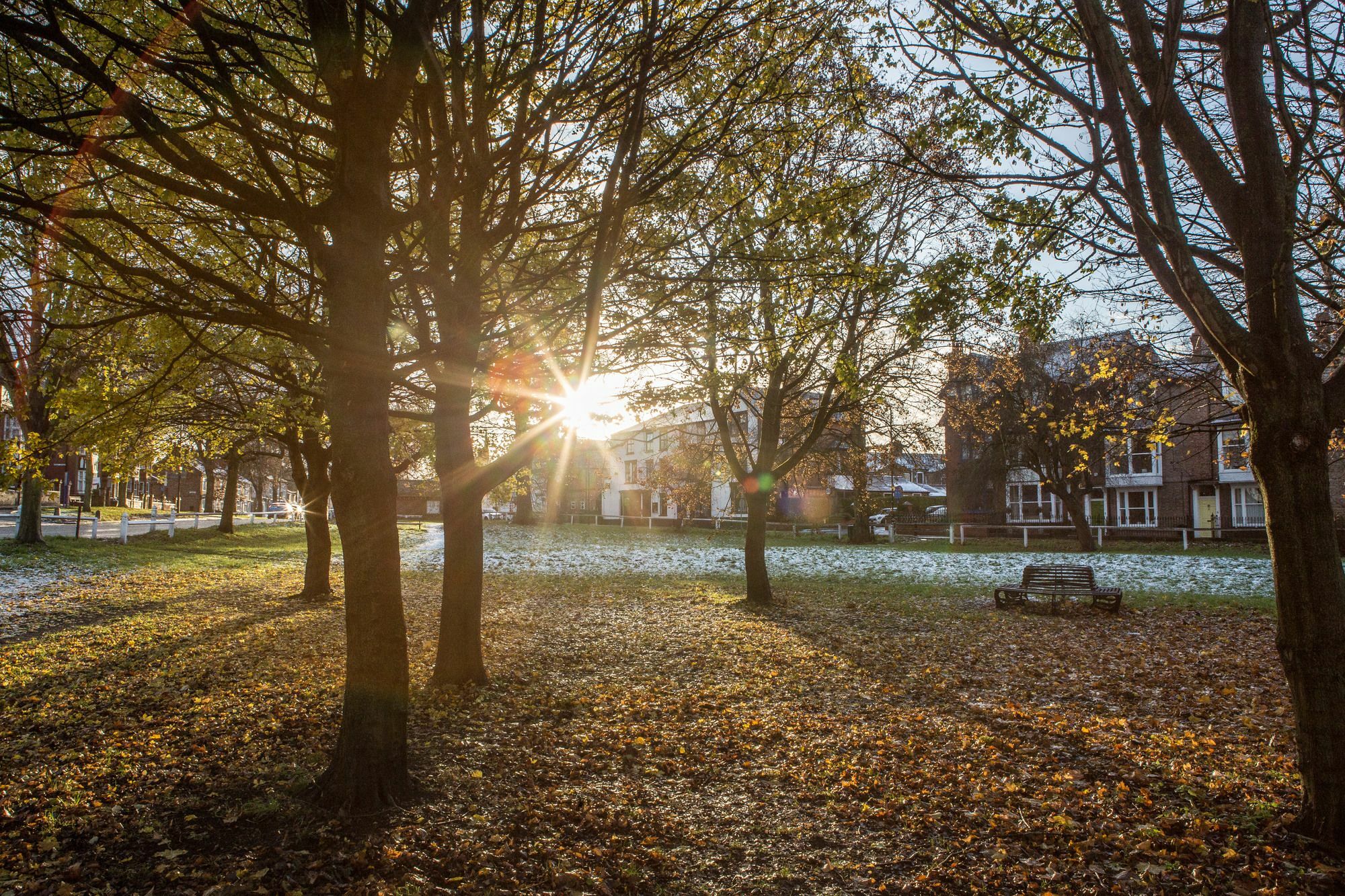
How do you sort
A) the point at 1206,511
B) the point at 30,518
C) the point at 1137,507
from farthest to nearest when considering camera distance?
the point at 1137,507, the point at 1206,511, the point at 30,518

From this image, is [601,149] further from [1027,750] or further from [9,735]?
[9,735]

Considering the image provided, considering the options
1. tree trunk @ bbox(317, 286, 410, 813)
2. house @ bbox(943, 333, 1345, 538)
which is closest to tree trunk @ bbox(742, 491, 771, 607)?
tree trunk @ bbox(317, 286, 410, 813)

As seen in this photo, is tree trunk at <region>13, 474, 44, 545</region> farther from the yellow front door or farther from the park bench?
the yellow front door

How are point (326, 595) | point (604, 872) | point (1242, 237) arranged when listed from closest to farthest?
point (604, 872) → point (1242, 237) → point (326, 595)

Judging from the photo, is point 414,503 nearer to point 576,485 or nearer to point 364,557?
point 576,485

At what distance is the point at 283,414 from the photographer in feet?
42.4

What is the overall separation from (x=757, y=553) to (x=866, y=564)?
10277 millimetres

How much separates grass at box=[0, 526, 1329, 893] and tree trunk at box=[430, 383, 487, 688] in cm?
44

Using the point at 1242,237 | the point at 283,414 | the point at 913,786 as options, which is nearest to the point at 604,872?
the point at 913,786

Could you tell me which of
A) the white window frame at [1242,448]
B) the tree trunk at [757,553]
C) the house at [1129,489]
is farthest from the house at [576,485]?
the white window frame at [1242,448]

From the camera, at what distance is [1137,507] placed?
42438mm

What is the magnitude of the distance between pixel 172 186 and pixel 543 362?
492cm

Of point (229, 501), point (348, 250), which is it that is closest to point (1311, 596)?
point (348, 250)

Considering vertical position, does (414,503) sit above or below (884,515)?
above
